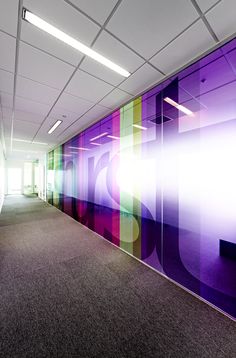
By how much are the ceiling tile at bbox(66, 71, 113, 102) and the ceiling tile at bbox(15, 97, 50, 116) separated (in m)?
0.99

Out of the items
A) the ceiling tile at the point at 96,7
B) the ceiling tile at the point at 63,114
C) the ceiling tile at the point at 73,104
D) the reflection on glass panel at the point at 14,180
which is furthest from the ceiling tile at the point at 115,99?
the reflection on glass panel at the point at 14,180

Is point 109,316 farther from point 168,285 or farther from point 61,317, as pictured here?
point 168,285

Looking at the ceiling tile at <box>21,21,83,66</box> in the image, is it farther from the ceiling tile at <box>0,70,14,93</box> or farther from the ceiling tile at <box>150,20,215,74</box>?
the ceiling tile at <box>150,20,215,74</box>

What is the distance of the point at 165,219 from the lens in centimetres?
488

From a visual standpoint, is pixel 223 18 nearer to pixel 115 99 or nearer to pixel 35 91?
pixel 115 99

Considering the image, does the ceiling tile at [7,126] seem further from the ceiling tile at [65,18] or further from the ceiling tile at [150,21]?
the ceiling tile at [150,21]

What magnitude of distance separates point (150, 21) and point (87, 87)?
143 cm

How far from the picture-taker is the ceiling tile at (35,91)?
256 cm

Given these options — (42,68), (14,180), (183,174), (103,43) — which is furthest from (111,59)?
(14,180)

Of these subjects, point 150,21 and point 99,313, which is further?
point 99,313

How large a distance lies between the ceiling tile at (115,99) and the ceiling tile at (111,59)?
382 millimetres

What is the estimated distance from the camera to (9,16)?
1.47 metres

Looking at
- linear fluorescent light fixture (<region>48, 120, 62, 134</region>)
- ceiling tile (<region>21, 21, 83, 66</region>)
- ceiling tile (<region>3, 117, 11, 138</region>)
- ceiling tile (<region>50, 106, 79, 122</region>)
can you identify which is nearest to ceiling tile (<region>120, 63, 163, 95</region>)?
ceiling tile (<region>21, 21, 83, 66</region>)

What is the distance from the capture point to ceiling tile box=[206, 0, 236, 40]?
137 centimetres
